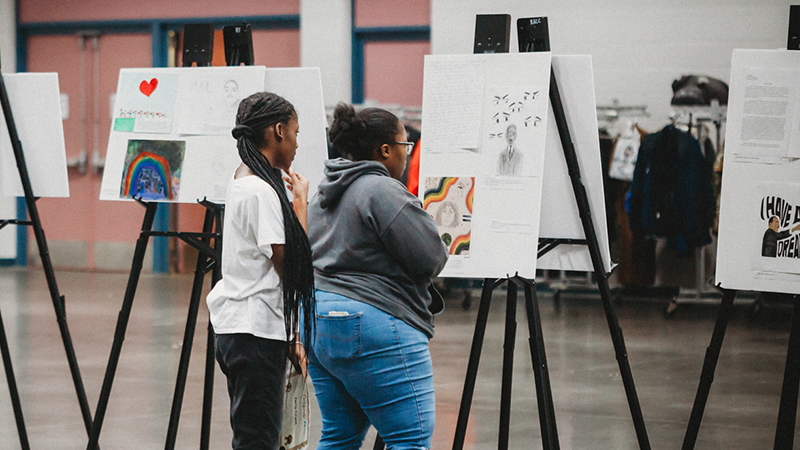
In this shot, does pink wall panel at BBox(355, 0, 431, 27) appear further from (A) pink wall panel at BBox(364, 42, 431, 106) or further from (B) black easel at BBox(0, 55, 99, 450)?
(B) black easel at BBox(0, 55, 99, 450)

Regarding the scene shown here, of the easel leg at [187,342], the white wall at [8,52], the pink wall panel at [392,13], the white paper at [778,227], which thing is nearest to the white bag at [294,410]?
the easel leg at [187,342]

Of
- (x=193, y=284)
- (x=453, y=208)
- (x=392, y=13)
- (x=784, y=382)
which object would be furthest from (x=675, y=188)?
(x=193, y=284)

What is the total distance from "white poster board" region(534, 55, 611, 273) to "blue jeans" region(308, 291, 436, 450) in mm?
796

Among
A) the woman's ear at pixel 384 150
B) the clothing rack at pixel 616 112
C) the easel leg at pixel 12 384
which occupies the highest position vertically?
the clothing rack at pixel 616 112

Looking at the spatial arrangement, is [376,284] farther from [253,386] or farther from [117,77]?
[117,77]

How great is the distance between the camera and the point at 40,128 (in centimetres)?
352

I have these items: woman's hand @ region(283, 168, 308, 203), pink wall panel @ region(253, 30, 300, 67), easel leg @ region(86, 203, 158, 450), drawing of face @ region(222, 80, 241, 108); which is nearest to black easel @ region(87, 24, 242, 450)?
easel leg @ region(86, 203, 158, 450)

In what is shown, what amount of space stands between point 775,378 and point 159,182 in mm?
3758

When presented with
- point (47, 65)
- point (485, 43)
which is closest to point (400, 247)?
point (485, 43)

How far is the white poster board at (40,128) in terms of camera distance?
11.5 feet

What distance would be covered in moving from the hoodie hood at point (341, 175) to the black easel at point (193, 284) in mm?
860

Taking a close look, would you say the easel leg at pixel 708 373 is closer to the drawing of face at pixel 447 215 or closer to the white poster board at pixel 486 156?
the white poster board at pixel 486 156

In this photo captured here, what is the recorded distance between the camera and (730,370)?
5402 millimetres

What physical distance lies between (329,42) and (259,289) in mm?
7410
